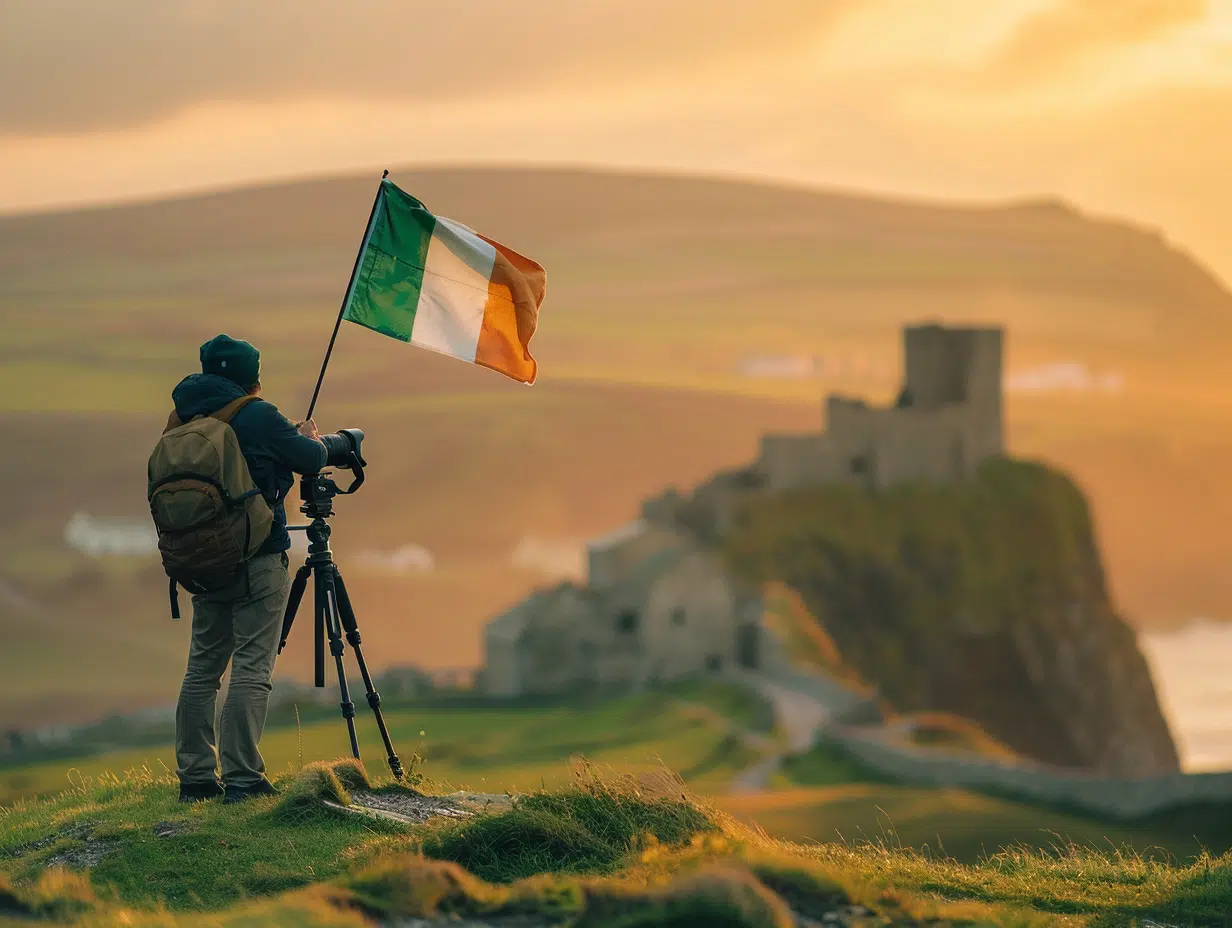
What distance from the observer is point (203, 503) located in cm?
1178

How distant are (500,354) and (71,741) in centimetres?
8044

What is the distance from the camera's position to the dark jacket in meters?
12.2

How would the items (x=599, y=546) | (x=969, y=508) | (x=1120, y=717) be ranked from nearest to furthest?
(x=599, y=546) < (x=969, y=508) < (x=1120, y=717)

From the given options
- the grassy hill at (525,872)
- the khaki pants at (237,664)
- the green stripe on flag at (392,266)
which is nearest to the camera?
the grassy hill at (525,872)

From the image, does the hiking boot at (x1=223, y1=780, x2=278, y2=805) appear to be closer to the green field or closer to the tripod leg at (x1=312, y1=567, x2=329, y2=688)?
→ the tripod leg at (x1=312, y1=567, x2=329, y2=688)

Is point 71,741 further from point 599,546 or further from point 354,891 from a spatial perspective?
point 354,891

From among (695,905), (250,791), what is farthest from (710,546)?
(695,905)

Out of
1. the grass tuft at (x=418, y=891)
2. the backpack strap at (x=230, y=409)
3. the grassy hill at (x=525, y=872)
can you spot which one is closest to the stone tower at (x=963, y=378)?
the grassy hill at (x=525, y=872)

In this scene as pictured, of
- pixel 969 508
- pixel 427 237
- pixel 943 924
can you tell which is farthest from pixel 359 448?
pixel 969 508

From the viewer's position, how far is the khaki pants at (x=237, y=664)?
12.3m

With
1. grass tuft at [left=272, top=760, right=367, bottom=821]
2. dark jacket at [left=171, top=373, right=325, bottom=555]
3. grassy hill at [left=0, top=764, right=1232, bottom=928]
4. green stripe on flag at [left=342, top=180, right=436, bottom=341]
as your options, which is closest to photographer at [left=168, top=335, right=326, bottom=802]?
dark jacket at [left=171, top=373, right=325, bottom=555]

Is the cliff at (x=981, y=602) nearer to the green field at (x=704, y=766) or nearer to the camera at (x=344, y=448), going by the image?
the green field at (x=704, y=766)

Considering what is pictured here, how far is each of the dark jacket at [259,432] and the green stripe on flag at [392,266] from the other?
1.84 m

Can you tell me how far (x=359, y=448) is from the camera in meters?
13.5
